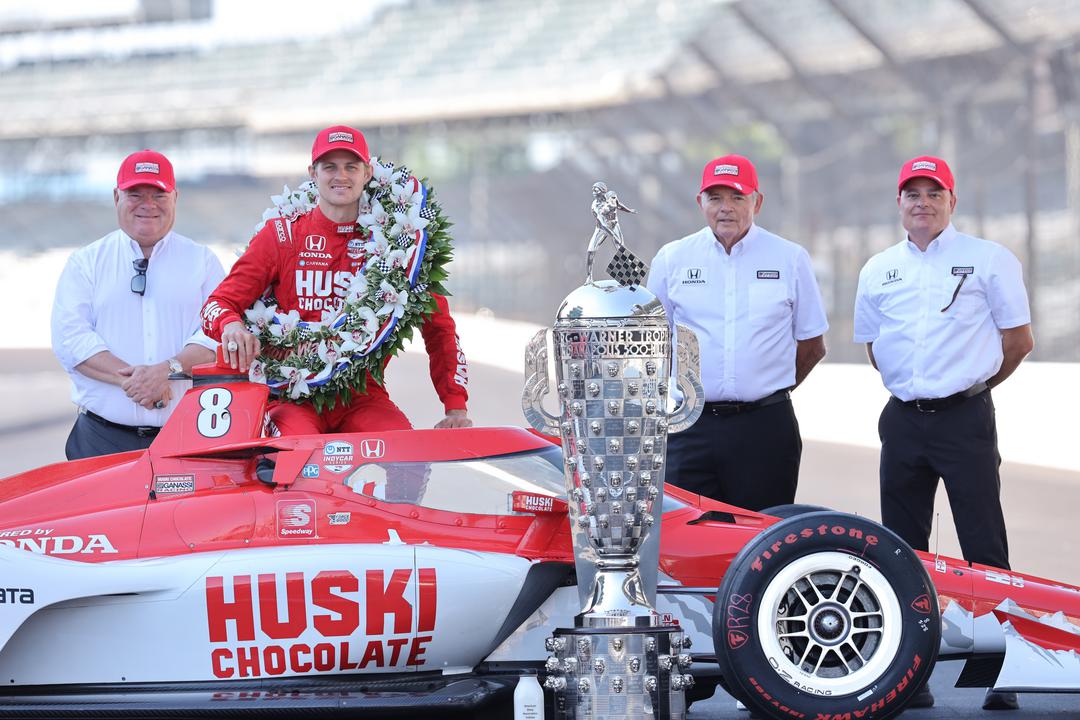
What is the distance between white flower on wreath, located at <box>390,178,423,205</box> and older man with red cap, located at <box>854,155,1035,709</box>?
6.79 feet

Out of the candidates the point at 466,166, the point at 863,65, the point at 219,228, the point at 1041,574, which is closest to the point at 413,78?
the point at 219,228

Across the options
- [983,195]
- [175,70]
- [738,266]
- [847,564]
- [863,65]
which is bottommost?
[847,564]

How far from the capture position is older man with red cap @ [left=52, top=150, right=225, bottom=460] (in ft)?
19.2

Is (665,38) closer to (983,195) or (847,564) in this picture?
(983,195)

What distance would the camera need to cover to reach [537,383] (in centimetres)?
435

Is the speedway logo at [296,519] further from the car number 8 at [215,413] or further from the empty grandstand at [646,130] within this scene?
the empty grandstand at [646,130]

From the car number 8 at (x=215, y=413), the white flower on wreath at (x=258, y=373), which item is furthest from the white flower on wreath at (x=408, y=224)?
the car number 8 at (x=215, y=413)

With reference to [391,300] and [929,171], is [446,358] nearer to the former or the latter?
[391,300]

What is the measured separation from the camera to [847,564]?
435 cm

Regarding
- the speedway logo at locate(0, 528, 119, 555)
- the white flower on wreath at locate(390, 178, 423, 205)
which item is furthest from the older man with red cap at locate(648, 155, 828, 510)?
the speedway logo at locate(0, 528, 119, 555)

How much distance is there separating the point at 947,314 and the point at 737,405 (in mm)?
982

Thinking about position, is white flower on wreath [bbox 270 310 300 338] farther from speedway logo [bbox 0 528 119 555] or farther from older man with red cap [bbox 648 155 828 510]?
older man with red cap [bbox 648 155 828 510]

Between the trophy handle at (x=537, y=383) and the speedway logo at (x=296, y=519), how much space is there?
0.86 m

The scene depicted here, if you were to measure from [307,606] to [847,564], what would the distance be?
175 centimetres
